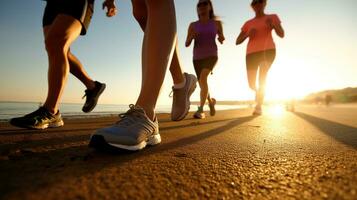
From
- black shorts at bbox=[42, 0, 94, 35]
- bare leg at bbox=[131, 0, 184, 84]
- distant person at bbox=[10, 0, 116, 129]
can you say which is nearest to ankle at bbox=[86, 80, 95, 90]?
distant person at bbox=[10, 0, 116, 129]

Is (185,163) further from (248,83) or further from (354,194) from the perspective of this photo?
(248,83)

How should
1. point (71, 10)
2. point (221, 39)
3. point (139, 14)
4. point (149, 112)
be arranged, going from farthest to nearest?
1. point (221, 39)
2. point (71, 10)
3. point (139, 14)
4. point (149, 112)

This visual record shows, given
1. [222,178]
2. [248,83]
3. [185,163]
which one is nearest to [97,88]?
[185,163]

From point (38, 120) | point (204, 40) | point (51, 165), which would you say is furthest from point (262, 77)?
point (51, 165)

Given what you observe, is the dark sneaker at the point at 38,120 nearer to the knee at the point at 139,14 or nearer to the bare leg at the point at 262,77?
the knee at the point at 139,14

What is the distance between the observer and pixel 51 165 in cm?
87

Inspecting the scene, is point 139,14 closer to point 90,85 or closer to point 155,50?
point 155,50

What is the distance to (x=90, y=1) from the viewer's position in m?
2.26

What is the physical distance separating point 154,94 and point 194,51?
145 inches

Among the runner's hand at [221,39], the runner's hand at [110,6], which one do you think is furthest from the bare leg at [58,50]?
the runner's hand at [221,39]

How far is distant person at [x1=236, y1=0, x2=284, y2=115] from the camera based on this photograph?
481cm

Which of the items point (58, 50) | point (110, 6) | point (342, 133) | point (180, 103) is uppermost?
point (110, 6)

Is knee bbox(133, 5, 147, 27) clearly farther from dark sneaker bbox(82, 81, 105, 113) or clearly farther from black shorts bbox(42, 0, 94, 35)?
dark sneaker bbox(82, 81, 105, 113)

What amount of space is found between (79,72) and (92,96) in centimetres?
32
